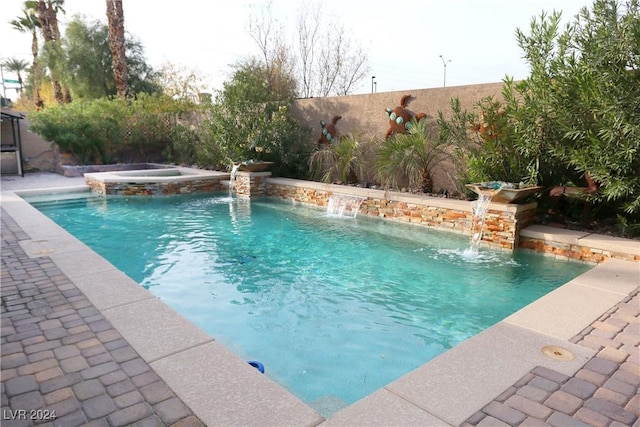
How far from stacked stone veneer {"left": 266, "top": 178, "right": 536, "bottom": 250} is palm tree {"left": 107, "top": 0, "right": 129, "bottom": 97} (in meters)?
10.3

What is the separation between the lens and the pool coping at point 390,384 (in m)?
2.23

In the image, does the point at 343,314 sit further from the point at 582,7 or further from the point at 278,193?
the point at 278,193

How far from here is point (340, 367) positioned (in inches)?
133

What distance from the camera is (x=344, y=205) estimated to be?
947 centimetres

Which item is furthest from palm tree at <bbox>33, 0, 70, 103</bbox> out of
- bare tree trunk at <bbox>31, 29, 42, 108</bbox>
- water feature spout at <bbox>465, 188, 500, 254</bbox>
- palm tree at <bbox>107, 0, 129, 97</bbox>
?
water feature spout at <bbox>465, 188, 500, 254</bbox>

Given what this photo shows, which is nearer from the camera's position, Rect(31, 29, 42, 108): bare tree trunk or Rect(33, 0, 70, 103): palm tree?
Rect(33, 0, 70, 103): palm tree

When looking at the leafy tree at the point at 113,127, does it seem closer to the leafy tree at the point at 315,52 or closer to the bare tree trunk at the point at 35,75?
the leafy tree at the point at 315,52

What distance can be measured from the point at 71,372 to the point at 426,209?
21.7 ft

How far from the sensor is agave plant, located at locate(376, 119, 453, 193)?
8.96 m

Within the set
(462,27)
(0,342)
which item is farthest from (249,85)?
(0,342)

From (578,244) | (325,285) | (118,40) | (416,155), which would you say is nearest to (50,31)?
(118,40)

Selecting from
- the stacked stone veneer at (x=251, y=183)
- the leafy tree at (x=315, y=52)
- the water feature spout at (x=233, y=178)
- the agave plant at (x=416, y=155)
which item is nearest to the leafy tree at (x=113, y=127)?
the leafy tree at (x=315, y=52)

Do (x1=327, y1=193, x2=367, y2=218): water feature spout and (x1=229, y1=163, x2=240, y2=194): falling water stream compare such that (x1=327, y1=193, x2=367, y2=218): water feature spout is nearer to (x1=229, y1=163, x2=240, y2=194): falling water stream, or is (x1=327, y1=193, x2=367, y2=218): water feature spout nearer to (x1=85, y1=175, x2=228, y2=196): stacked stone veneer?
(x1=229, y1=163, x2=240, y2=194): falling water stream

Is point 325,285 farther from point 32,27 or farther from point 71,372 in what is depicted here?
point 32,27
